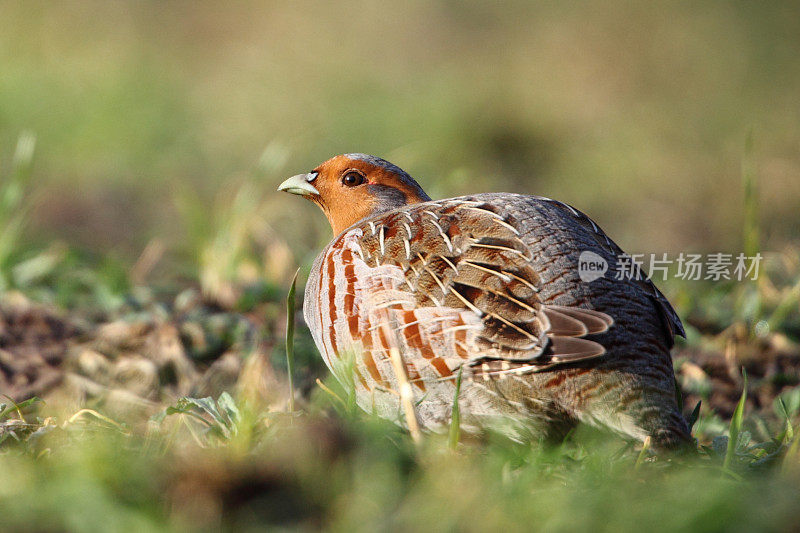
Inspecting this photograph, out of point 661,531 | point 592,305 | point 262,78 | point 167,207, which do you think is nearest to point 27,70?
point 262,78

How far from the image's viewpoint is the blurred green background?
7734 mm

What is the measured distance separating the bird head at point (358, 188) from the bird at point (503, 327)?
2.08 feet

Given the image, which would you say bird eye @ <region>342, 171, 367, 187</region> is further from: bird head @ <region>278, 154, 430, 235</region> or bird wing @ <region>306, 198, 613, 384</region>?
bird wing @ <region>306, 198, 613, 384</region>

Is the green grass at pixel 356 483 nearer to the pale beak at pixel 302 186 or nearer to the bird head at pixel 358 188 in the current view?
the bird head at pixel 358 188

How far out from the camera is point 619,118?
9.89m

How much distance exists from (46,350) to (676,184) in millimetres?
6387

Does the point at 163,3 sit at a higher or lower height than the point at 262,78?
higher

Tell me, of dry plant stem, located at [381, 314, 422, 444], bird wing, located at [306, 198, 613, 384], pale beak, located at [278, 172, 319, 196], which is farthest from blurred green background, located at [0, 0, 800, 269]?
dry plant stem, located at [381, 314, 422, 444]

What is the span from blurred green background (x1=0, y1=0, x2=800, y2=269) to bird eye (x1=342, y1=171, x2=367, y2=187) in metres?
2.06

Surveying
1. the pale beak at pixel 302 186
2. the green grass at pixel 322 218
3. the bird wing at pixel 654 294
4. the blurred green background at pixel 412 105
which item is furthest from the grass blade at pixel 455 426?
the blurred green background at pixel 412 105

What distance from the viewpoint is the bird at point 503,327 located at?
268 centimetres

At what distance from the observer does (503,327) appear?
8.85ft

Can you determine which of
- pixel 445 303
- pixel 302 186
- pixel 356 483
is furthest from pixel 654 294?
pixel 302 186

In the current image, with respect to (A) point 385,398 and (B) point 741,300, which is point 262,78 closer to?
(B) point 741,300
